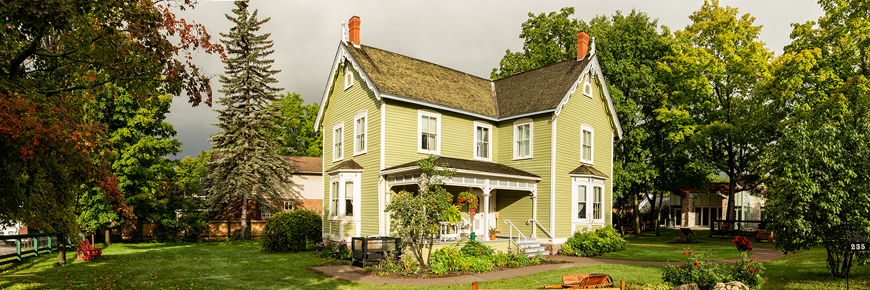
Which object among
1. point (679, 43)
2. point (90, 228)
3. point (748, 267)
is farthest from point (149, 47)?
point (679, 43)

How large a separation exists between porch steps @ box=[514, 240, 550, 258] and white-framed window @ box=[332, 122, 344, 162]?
8.92 metres

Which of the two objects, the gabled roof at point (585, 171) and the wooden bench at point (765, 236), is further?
the wooden bench at point (765, 236)

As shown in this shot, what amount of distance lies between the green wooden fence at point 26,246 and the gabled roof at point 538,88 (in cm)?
1894

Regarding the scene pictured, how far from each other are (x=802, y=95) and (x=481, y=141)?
762 inches

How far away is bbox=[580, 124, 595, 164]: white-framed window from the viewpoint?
22.6 metres

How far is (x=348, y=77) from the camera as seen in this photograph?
21750mm

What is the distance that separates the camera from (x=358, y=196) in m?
20.2

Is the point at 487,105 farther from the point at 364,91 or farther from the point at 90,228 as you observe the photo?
the point at 90,228

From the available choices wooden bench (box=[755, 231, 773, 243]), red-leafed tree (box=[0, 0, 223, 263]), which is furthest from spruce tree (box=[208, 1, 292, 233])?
wooden bench (box=[755, 231, 773, 243])

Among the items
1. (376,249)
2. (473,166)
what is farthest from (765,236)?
(376,249)

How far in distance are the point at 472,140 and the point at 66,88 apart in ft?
51.8

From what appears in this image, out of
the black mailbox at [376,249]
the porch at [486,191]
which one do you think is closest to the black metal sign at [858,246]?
the porch at [486,191]

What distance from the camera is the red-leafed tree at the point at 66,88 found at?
6504 millimetres

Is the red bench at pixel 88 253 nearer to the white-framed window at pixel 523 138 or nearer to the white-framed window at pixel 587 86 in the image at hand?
the white-framed window at pixel 523 138
